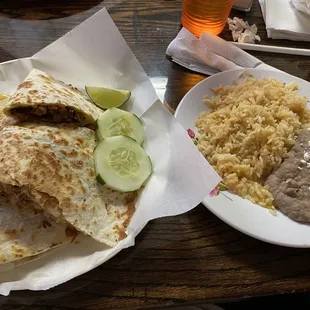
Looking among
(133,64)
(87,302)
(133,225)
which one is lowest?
(87,302)

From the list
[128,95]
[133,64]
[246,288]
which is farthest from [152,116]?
[246,288]

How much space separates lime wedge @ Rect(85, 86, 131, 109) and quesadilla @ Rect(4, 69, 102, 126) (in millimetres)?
62

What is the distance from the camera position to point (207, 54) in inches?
74.3

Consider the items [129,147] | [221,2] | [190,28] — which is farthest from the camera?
[190,28]

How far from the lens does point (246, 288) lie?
4.07 ft

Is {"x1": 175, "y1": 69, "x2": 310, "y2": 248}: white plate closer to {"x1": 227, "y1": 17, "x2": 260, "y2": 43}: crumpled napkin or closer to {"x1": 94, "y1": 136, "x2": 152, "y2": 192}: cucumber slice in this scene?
{"x1": 94, "y1": 136, "x2": 152, "y2": 192}: cucumber slice

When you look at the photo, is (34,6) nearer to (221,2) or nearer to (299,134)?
(221,2)

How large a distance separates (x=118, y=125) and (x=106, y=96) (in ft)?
0.57

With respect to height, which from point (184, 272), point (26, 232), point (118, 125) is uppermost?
point (118, 125)

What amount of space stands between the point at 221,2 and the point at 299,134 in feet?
2.48

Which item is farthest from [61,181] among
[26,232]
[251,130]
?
[251,130]

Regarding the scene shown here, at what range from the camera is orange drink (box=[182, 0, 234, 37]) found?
1.90m

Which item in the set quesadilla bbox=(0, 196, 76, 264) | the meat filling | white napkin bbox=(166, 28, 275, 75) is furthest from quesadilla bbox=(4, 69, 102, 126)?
white napkin bbox=(166, 28, 275, 75)

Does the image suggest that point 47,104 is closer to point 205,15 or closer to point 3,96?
point 3,96
